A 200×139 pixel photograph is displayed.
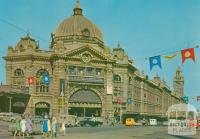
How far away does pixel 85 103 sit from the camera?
88125mm

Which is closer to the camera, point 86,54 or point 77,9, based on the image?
point 86,54

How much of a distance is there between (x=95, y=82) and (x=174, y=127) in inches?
1391

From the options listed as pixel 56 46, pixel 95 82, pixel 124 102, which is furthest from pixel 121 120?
pixel 56 46

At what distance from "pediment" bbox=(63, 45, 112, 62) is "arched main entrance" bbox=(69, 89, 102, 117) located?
6.63 meters

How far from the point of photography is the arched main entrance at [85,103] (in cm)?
8725

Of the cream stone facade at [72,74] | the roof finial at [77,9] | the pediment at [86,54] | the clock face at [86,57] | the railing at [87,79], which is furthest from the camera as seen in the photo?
the roof finial at [77,9]

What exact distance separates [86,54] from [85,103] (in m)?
9.86

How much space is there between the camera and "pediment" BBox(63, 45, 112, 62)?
290 feet

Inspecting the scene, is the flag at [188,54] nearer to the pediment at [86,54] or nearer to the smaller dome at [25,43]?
the pediment at [86,54]

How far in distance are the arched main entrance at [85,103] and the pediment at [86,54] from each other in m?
6.63

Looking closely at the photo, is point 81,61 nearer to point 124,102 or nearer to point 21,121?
point 124,102

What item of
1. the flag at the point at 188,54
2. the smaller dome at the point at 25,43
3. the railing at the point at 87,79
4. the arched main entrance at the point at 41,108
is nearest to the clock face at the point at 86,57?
the railing at the point at 87,79

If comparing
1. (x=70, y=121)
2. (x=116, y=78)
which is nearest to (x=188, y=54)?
(x=70, y=121)

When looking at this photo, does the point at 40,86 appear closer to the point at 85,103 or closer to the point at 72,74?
the point at 72,74
